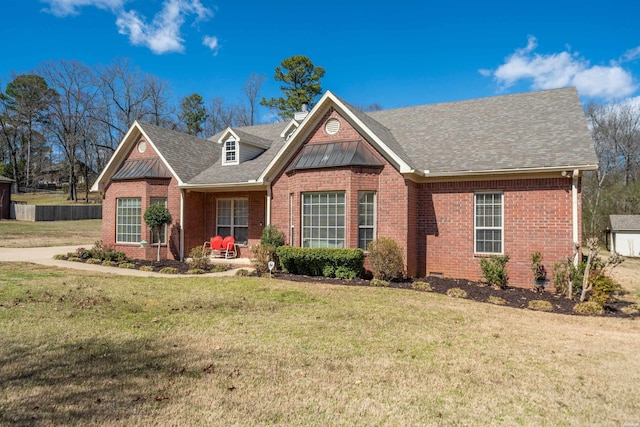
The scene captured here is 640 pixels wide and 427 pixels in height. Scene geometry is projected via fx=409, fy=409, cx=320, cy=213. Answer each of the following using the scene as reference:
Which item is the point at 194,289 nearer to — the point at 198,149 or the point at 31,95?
the point at 198,149

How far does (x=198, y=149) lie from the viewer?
20.0 m

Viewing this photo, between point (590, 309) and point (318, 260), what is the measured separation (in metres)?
7.26

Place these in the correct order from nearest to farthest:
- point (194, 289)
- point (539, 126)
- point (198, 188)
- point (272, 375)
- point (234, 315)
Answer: point (272, 375)
point (234, 315)
point (194, 289)
point (539, 126)
point (198, 188)

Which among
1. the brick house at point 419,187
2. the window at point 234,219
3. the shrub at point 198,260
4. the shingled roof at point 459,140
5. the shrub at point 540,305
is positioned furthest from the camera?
the window at point 234,219

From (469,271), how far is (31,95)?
199ft

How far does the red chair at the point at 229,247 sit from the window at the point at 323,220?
4274 mm

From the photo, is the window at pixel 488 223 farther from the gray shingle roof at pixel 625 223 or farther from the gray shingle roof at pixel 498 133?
the gray shingle roof at pixel 625 223

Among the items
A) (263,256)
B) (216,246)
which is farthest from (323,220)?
(216,246)

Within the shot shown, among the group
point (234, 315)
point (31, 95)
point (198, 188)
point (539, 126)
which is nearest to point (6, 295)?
point (234, 315)

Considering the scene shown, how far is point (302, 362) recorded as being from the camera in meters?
5.50

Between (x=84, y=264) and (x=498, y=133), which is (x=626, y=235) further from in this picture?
(x=84, y=264)

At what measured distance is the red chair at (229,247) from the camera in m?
16.8

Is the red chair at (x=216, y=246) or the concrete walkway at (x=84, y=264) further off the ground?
the red chair at (x=216, y=246)

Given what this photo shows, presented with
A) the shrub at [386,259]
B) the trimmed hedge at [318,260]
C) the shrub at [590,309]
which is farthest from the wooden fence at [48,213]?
the shrub at [590,309]
